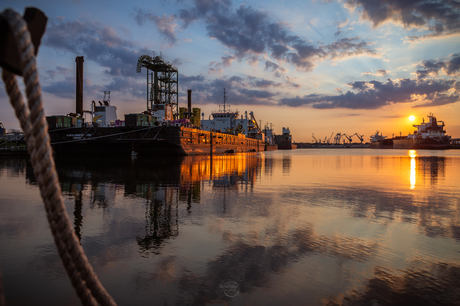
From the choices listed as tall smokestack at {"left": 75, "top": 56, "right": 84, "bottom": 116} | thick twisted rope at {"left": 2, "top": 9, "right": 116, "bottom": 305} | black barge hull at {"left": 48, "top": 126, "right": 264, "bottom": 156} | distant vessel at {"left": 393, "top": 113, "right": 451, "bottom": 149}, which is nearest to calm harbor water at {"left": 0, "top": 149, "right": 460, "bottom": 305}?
thick twisted rope at {"left": 2, "top": 9, "right": 116, "bottom": 305}

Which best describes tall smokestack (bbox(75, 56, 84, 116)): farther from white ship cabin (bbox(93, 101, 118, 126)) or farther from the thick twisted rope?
the thick twisted rope

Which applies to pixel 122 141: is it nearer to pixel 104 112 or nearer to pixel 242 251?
pixel 104 112

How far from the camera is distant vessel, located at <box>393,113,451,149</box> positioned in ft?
454

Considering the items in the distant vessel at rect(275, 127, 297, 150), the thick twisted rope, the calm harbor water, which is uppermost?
the distant vessel at rect(275, 127, 297, 150)

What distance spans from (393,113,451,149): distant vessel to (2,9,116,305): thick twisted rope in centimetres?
16353

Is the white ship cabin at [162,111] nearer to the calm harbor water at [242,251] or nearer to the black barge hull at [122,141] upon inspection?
the black barge hull at [122,141]

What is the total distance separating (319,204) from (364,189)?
4.98 meters

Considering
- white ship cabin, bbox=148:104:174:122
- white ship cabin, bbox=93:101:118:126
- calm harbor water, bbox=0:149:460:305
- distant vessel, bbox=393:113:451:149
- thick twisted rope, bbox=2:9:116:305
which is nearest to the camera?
thick twisted rope, bbox=2:9:116:305

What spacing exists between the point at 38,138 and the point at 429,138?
16707 centimetres

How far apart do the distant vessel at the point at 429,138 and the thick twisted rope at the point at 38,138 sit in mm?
163527

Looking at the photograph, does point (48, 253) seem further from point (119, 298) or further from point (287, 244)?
point (287, 244)

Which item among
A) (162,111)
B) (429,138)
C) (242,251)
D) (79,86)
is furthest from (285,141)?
(242,251)

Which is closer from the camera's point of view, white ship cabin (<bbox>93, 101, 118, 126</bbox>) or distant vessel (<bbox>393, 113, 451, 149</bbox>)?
white ship cabin (<bbox>93, 101, 118, 126</bbox>)

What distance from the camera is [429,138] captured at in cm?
13800
